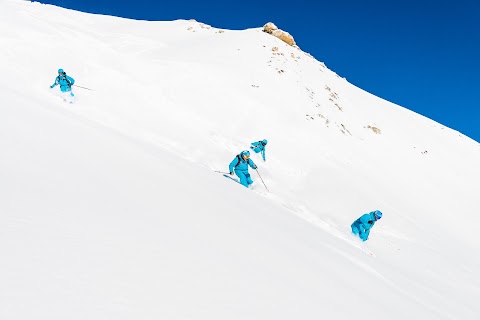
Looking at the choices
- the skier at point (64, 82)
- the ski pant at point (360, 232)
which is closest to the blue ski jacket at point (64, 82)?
the skier at point (64, 82)

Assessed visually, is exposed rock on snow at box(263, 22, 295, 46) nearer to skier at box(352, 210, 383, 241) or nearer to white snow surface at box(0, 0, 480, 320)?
white snow surface at box(0, 0, 480, 320)

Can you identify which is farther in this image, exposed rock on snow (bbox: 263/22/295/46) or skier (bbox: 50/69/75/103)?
exposed rock on snow (bbox: 263/22/295/46)

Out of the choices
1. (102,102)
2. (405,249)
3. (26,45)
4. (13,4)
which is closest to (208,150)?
(102,102)

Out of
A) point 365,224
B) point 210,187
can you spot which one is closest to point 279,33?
point 365,224

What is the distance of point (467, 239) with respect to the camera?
18.6m

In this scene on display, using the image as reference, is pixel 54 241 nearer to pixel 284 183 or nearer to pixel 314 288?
pixel 314 288

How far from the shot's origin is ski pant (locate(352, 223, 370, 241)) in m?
12.0

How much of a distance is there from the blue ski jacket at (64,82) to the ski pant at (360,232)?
11055 mm

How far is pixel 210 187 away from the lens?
23.6 ft

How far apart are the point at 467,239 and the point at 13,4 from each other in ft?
96.2

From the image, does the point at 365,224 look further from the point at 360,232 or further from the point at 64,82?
the point at 64,82

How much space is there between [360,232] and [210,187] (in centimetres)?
667

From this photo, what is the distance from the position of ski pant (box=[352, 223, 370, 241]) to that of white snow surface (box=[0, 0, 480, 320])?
0.43 meters

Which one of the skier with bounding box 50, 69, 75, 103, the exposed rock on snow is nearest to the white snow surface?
the skier with bounding box 50, 69, 75, 103
